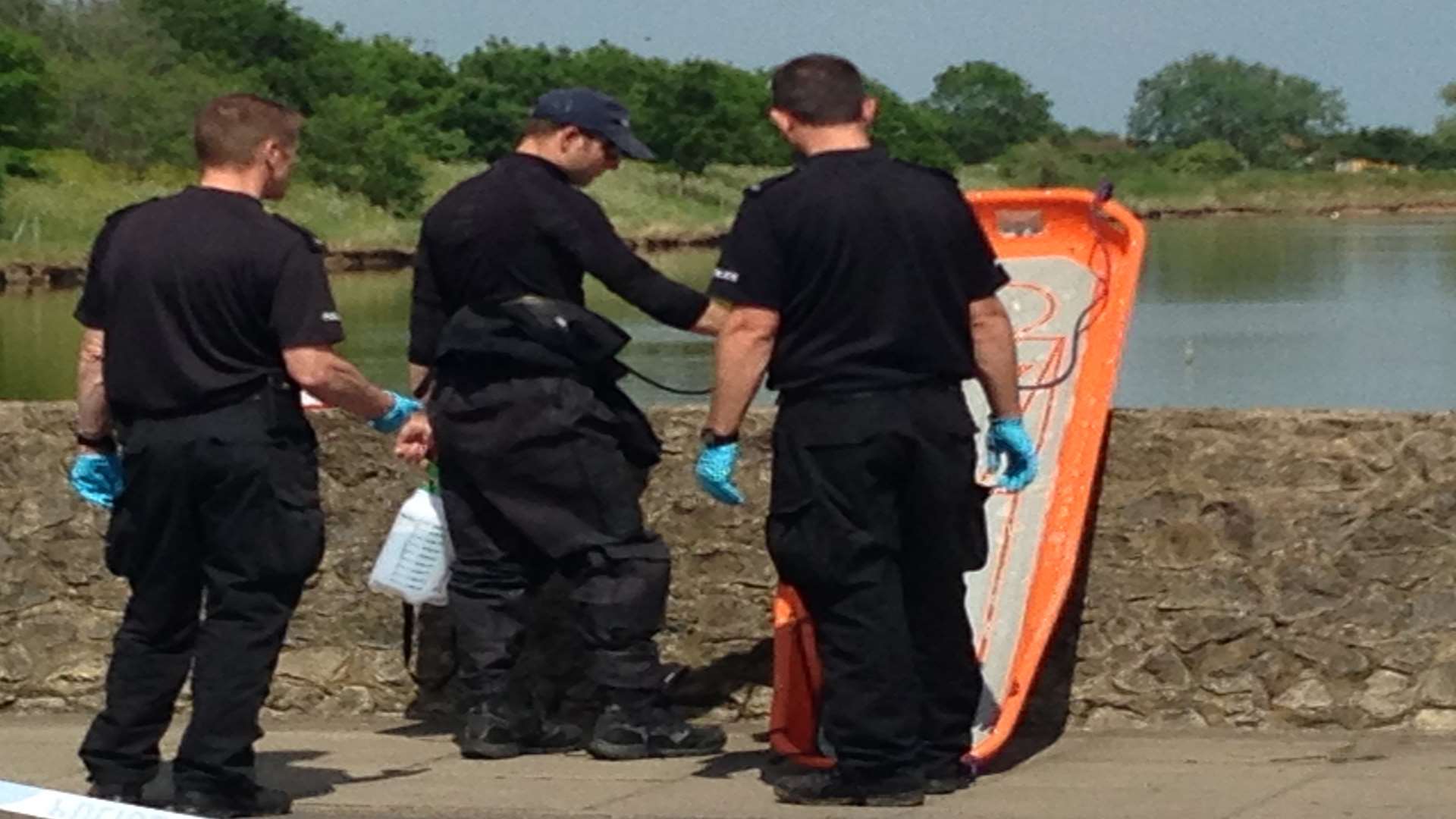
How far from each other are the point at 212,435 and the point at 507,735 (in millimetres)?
1390

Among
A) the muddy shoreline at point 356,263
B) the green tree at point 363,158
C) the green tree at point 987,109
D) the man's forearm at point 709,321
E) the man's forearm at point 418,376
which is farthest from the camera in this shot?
the green tree at point 987,109

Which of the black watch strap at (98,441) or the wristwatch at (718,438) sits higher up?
the wristwatch at (718,438)

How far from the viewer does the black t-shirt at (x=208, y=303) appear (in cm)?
632

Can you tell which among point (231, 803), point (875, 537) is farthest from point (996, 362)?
point (231, 803)

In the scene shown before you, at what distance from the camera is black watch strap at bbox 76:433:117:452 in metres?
6.68

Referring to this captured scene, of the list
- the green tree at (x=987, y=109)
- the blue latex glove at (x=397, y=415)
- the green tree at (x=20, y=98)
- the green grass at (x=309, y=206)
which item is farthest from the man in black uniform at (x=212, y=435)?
the green tree at (x=987, y=109)

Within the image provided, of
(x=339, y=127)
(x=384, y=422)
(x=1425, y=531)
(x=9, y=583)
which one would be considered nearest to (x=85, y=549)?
(x=9, y=583)

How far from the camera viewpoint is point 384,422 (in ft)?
22.4

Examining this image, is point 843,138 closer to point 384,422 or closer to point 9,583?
point 384,422

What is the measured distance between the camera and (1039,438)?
293 inches

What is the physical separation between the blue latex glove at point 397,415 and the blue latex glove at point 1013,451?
4.78 ft

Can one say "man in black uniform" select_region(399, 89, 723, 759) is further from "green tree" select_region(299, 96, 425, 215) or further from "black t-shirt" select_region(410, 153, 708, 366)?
"green tree" select_region(299, 96, 425, 215)

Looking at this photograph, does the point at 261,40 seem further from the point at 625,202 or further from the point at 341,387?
the point at 341,387

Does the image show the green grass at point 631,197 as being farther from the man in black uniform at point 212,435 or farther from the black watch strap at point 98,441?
the man in black uniform at point 212,435
